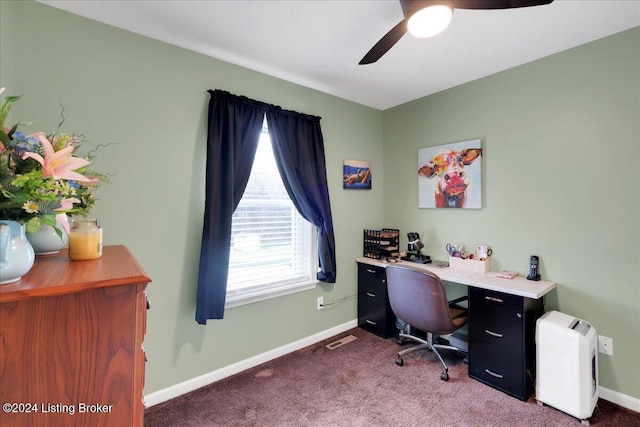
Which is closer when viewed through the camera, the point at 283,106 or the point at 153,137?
the point at 153,137

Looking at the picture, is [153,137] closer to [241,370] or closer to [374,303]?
[241,370]

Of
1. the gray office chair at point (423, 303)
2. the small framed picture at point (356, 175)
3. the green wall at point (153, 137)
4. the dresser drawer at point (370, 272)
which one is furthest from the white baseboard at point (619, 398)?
the small framed picture at point (356, 175)

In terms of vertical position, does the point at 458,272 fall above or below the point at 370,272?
above

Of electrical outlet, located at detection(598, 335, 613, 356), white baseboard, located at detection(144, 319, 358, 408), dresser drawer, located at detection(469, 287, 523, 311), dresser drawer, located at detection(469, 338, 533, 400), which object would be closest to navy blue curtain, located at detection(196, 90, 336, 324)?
white baseboard, located at detection(144, 319, 358, 408)

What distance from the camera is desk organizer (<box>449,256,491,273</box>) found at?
2.57 m

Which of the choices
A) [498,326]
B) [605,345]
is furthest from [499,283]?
[605,345]

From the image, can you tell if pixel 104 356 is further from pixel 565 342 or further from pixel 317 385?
pixel 565 342

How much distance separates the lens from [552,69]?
7.53 feet

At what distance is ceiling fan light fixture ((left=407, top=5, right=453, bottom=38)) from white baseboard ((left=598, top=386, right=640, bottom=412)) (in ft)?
8.80

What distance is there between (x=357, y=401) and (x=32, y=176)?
2.18 meters

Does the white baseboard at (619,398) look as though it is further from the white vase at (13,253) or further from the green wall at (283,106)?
the white vase at (13,253)

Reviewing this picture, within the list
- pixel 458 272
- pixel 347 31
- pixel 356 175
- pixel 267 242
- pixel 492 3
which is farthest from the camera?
pixel 356 175

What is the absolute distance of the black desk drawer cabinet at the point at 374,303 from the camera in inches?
119

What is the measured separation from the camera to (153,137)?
6.70 ft
